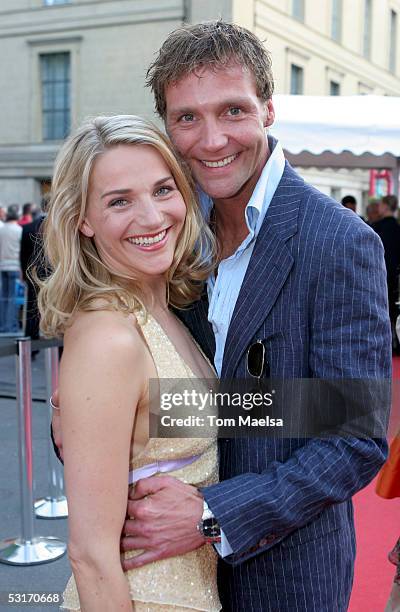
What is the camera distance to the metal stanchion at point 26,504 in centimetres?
376

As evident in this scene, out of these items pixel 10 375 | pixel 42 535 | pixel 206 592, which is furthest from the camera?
pixel 10 375

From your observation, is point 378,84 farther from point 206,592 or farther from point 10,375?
point 206,592

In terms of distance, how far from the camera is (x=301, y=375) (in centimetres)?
→ 153

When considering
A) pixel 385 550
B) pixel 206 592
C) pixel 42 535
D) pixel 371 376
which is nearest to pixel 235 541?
pixel 206 592

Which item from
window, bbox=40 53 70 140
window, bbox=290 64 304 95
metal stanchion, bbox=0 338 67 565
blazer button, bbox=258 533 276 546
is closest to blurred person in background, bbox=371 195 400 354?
metal stanchion, bbox=0 338 67 565

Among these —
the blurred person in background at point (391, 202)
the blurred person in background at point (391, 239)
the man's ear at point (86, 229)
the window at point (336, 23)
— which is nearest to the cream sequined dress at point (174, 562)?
the man's ear at point (86, 229)

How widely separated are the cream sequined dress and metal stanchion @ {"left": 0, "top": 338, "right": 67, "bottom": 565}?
2.25 m

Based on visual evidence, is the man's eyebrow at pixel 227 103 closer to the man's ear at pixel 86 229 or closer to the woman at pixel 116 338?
the woman at pixel 116 338

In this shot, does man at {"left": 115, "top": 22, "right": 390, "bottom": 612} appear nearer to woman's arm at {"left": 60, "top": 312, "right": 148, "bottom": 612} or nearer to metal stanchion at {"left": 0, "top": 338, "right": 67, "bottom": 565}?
woman's arm at {"left": 60, "top": 312, "right": 148, "bottom": 612}

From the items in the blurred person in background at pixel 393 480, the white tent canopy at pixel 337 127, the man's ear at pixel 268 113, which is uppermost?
the white tent canopy at pixel 337 127

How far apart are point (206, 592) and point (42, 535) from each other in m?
2.67

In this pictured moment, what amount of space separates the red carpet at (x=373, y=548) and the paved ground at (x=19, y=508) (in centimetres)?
135

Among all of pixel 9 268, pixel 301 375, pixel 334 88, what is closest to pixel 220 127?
pixel 301 375

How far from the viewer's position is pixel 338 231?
4.92ft
